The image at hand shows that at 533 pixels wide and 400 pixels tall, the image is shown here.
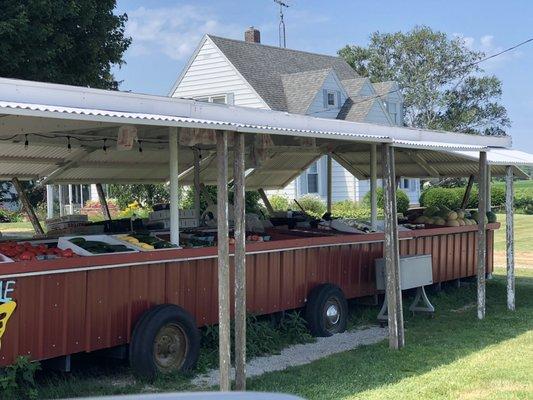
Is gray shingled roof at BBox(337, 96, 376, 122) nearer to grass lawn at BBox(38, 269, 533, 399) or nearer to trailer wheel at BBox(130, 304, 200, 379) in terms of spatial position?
grass lawn at BBox(38, 269, 533, 399)

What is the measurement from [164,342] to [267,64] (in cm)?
2559

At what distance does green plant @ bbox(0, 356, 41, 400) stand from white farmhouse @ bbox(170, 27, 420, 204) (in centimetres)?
2269

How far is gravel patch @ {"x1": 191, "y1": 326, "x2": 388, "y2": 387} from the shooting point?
25.2ft

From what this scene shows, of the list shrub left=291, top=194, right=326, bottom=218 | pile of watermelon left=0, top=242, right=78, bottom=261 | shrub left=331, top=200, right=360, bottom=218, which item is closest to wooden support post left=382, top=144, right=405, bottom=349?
pile of watermelon left=0, top=242, right=78, bottom=261

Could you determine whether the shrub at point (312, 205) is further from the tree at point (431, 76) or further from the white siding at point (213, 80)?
the tree at point (431, 76)

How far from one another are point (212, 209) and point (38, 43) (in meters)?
6.10

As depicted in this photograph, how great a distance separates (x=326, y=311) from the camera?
992 centimetres

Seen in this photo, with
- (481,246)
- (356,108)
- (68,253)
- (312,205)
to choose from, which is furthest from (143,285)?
(356,108)

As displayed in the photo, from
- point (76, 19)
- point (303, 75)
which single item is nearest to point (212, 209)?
point (76, 19)

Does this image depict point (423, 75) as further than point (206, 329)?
Yes

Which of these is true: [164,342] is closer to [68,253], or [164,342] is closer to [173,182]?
[68,253]

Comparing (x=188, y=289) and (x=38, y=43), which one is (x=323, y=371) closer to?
(x=188, y=289)

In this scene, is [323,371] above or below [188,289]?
below

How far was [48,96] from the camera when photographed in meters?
5.78
